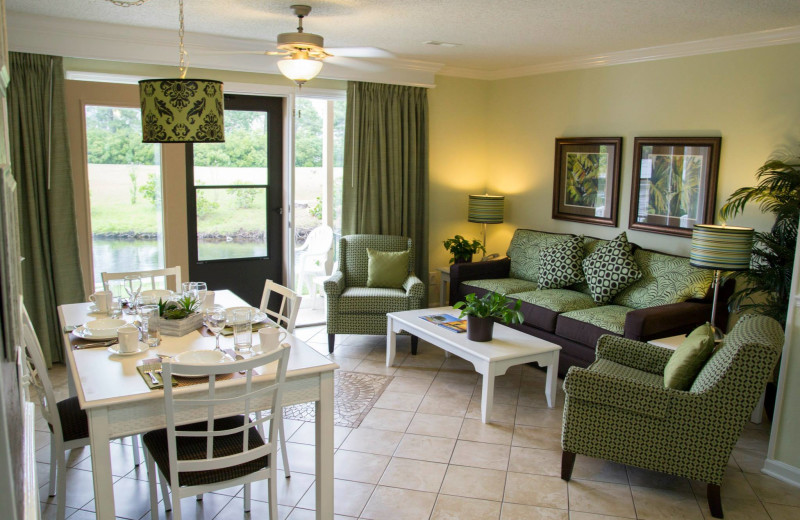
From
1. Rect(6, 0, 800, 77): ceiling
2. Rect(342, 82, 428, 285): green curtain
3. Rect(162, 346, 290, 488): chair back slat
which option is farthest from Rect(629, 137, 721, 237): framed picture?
Rect(162, 346, 290, 488): chair back slat

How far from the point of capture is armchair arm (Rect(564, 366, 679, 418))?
2998mm

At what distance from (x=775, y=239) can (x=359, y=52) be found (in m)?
3.31

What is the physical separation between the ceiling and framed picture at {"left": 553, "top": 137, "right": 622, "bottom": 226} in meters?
0.75

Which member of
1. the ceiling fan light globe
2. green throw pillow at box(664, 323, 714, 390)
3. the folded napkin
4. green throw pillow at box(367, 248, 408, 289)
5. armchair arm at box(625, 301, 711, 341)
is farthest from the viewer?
green throw pillow at box(367, 248, 408, 289)

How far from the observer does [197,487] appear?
234 centimetres

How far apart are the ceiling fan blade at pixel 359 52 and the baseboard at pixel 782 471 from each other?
12.8 feet

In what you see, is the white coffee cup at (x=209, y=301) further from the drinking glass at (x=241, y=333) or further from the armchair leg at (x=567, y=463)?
the armchair leg at (x=567, y=463)

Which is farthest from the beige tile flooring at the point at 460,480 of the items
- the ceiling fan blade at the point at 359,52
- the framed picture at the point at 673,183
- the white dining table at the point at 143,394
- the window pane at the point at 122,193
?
the ceiling fan blade at the point at 359,52

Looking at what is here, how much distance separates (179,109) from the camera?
2.72m

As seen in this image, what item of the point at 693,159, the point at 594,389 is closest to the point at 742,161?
the point at 693,159

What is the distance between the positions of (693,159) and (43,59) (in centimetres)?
459

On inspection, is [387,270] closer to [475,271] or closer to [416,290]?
[416,290]

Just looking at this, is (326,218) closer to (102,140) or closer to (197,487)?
(102,140)

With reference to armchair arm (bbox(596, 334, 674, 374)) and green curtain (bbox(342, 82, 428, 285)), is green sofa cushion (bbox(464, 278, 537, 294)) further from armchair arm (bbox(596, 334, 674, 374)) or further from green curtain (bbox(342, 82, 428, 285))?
armchair arm (bbox(596, 334, 674, 374))
